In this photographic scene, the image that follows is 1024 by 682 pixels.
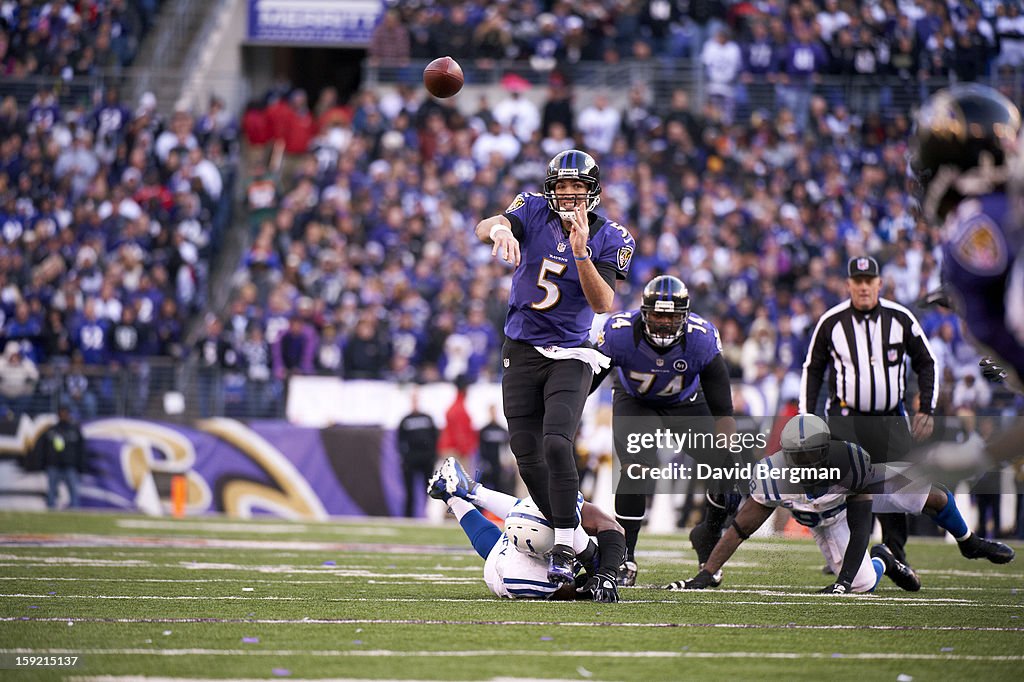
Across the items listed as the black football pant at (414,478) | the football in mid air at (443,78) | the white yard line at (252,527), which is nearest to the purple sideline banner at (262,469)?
the black football pant at (414,478)

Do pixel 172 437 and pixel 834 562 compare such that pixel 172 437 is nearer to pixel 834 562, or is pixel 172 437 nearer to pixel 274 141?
pixel 274 141

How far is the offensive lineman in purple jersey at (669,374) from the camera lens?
26.3ft

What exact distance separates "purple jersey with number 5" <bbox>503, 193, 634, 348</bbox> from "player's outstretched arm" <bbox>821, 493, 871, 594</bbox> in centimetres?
171

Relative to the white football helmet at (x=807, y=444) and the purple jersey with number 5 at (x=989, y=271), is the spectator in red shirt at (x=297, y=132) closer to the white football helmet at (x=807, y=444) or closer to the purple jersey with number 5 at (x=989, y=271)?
the white football helmet at (x=807, y=444)

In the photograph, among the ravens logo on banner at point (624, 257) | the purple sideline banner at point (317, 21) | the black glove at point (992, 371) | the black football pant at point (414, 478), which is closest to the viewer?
the ravens logo on banner at point (624, 257)

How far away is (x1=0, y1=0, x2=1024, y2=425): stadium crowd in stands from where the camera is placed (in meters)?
15.9

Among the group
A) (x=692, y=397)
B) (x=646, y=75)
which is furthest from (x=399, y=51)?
(x=692, y=397)

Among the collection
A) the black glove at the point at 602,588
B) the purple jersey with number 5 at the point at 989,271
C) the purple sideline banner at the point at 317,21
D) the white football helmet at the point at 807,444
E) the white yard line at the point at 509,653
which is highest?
the purple sideline banner at the point at 317,21

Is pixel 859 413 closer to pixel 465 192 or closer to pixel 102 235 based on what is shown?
pixel 465 192

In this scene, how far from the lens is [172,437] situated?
15.2 m

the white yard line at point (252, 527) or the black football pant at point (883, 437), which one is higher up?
the black football pant at point (883, 437)

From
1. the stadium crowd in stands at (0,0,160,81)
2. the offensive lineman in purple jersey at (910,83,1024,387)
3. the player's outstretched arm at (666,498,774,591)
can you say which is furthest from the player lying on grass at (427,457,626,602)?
the stadium crowd in stands at (0,0,160,81)

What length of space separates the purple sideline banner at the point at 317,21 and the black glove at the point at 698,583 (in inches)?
628

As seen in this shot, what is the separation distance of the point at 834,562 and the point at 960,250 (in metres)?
3.95
